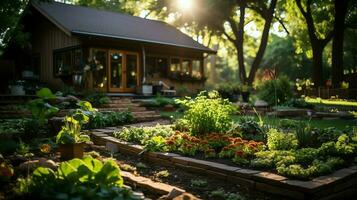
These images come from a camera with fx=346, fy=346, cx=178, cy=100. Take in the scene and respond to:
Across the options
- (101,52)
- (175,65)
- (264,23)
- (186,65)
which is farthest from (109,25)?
(264,23)

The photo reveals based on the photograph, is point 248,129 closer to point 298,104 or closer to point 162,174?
point 162,174

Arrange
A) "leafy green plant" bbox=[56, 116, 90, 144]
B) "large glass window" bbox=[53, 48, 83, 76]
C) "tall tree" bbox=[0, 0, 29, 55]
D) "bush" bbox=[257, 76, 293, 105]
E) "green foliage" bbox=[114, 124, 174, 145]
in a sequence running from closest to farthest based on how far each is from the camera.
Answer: "leafy green plant" bbox=[56, 116, 90, 144] → "green foliage" bbox=[114, 124, 174, 145] → "bush" bbox=[257, 76, 293, 105] → "tall tree" bbox=[0, 0, 29, 55] → "large glass window" bbox=[53, 48, 83, 76]

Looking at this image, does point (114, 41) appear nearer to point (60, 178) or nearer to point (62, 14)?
point (62, 14)

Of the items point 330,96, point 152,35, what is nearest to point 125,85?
point 152,35

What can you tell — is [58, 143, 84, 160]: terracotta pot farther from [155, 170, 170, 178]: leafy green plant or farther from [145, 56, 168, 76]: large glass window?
[145, 56, 168, 76]: large glass window

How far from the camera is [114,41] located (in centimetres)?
1669

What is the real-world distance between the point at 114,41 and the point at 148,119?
8.16 m

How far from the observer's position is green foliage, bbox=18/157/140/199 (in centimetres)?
305

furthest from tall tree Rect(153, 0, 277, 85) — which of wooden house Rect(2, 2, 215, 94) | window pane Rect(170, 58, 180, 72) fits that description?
window pane Rect(170, 58, 180, 72)

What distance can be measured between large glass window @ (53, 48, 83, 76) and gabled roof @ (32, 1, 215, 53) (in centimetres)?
130

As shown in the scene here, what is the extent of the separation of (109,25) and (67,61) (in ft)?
9.37

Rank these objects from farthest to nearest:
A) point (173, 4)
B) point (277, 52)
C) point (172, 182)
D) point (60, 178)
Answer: point (277, 52) → point (173, 4) → point (172, 182) → point (60, 178)

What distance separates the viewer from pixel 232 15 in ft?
82.3

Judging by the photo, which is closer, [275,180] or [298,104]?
[275,180]
